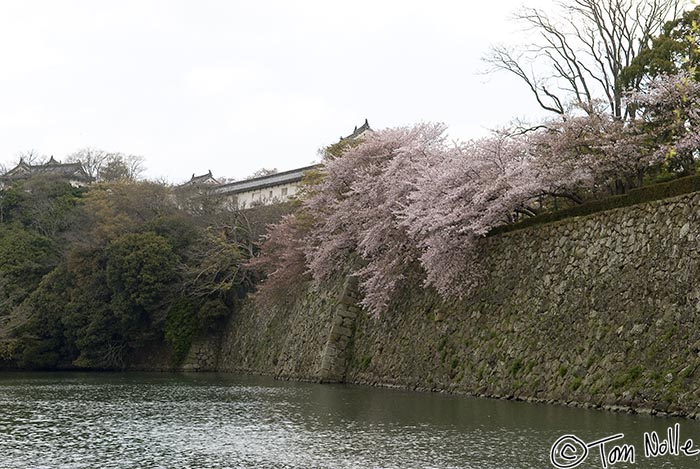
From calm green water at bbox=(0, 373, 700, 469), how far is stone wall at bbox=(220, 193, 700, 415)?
1017 mm

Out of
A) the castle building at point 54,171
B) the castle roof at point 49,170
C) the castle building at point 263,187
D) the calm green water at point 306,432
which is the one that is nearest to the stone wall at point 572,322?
the calm green water at point 306,432

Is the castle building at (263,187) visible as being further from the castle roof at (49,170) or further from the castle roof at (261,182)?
the castle roof at (49,170)

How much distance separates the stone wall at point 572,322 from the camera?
16.6 meters

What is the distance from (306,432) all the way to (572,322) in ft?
24.9

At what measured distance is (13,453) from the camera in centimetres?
1259

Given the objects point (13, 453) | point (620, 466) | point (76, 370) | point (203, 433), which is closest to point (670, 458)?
point (620, 466)

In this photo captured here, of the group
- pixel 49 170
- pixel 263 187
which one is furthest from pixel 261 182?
pixel 49 170

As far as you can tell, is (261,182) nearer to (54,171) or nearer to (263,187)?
(263,187)

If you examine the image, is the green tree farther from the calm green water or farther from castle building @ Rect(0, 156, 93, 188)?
castle building @ Rect(0, 156, 93, 188)

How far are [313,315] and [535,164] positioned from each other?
13335 millimetres

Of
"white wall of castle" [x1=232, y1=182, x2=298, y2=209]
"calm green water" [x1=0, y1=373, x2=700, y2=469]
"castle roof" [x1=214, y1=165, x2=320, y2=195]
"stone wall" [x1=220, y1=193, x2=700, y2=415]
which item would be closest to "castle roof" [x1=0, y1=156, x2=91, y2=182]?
"castle roof" [x1=214, y1=165, x2=320, y2=195]

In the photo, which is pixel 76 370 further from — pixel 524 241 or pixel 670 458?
pixel 670 458

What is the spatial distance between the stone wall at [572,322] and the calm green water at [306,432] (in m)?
1.02

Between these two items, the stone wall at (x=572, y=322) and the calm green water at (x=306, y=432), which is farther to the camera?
the stone wall at (x=572, y=322)
